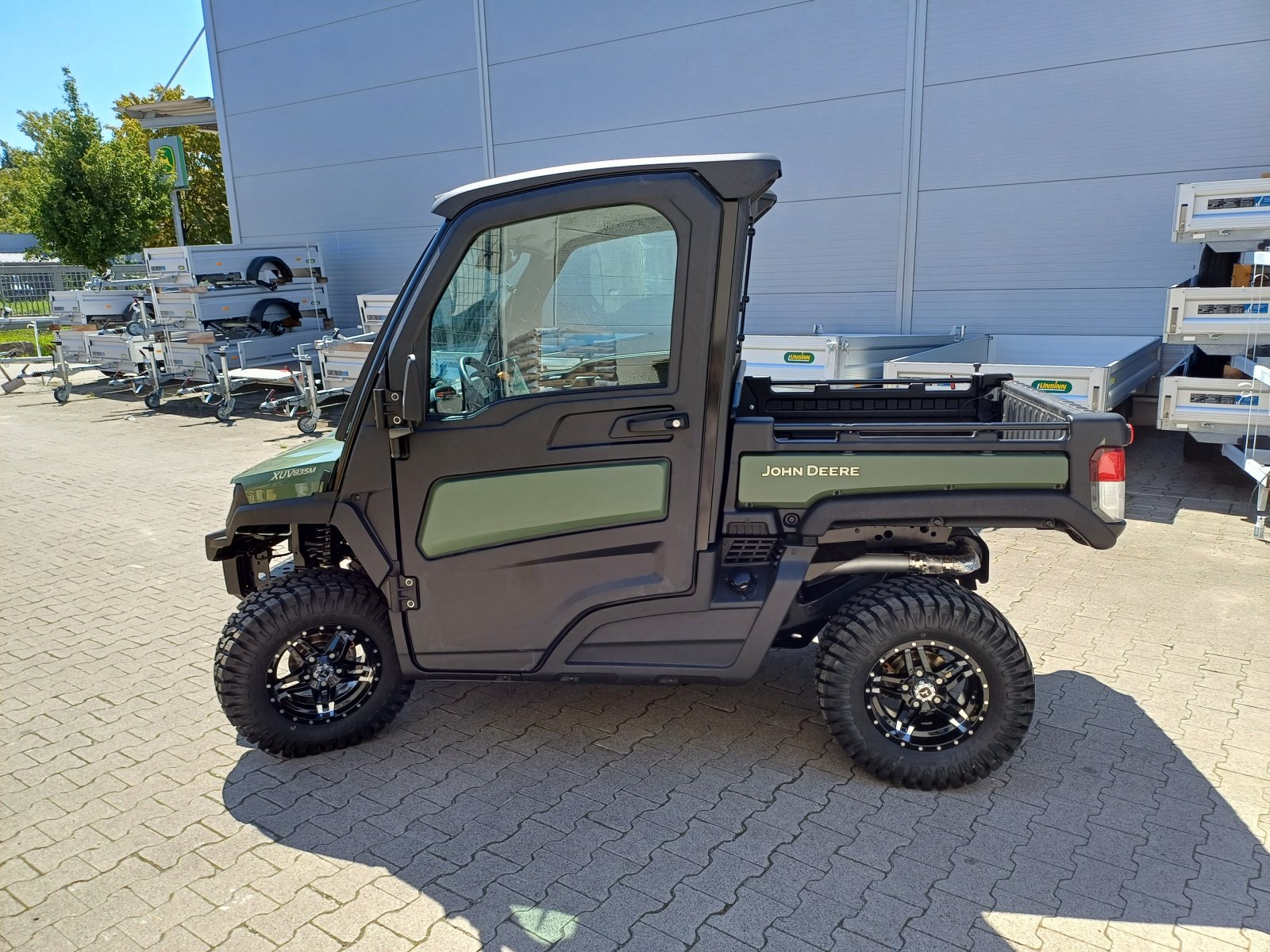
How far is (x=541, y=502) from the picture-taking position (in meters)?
3.39

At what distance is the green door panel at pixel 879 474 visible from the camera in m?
3.29

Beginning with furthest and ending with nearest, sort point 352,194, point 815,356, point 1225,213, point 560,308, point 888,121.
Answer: point 352,194 < point 888,121 < point 815,356 < point 1225,213 < point 560,308

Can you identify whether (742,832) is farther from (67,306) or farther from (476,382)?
(67,306)

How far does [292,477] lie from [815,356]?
5634mm

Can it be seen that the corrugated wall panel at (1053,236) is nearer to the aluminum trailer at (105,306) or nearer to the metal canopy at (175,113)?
the aluminum trailer at (105,306)

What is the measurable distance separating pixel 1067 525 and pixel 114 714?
4240 millimetres

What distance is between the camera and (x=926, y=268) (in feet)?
35.2

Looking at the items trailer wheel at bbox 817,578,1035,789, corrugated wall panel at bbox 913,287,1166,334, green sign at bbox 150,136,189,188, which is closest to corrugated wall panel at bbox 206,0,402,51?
green sign at bbox 150,136,189,188

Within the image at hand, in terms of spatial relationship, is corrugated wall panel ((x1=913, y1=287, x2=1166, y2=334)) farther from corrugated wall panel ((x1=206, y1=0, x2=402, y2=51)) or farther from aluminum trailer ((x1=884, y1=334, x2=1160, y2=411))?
corrugated wall panel ((x1=206, y1=0, x2=402, y2=51))

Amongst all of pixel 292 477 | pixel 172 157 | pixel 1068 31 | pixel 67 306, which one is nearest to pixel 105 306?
pixel 67 306

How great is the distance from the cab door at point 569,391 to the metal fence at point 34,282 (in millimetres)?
29348

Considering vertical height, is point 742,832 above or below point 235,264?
below

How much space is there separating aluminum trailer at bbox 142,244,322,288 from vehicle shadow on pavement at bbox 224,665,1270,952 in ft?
42.3

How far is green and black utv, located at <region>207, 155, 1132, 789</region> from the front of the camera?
3.26m
